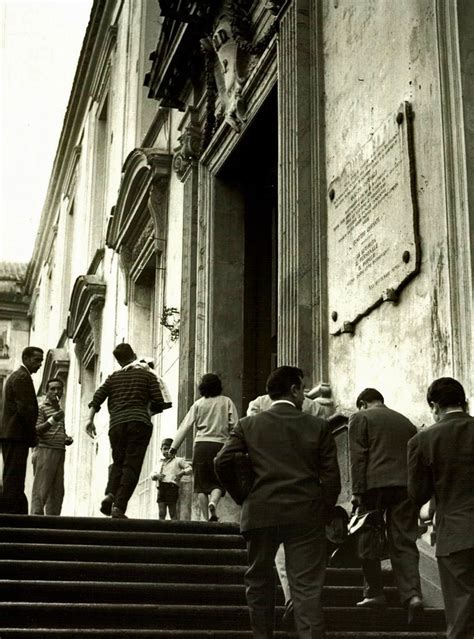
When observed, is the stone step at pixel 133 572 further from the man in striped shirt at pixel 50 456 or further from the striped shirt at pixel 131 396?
the man in striped shirt at pixel 50 456

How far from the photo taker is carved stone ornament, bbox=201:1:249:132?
565 inches

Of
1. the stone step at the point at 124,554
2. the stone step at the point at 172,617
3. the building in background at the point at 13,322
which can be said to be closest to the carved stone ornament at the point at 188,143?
the stone step at the point at 124,554

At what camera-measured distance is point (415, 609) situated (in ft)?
22.4

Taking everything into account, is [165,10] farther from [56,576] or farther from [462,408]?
[462,408]

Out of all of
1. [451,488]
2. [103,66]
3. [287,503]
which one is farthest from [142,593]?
[103,66]

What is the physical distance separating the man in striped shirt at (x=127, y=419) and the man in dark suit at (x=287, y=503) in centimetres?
397

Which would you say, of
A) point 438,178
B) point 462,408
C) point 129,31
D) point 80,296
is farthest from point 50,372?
point 462,408

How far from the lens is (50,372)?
29.8 metres

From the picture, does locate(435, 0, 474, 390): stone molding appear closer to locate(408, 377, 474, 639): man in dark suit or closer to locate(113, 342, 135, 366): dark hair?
locate(408, 377, 474, 639): man in dark suit

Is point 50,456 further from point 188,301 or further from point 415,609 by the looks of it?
point 415,609

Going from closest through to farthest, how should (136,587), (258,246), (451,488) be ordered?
(451,488)
(136,587)
(258,246)

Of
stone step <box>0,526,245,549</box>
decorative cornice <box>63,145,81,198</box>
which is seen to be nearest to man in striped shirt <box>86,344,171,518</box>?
stone step <box>0,526,245,549</box>

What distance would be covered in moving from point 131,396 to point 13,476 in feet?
4.08

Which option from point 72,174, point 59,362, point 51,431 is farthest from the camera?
point 72,174
